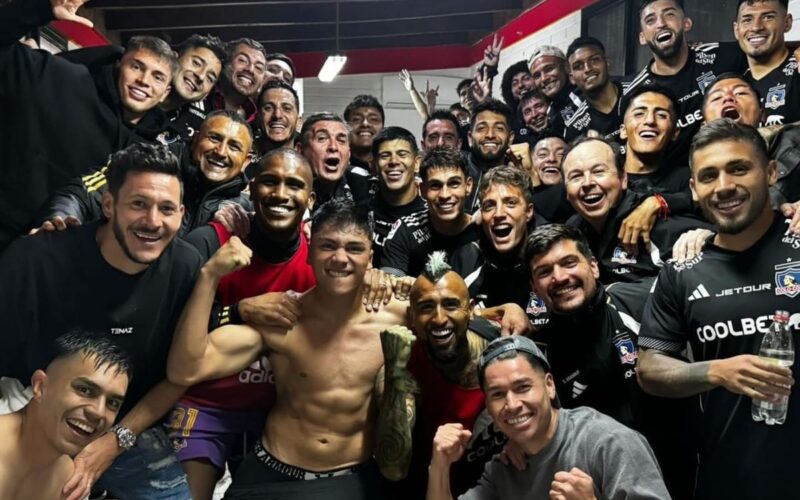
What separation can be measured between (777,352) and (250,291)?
252cm

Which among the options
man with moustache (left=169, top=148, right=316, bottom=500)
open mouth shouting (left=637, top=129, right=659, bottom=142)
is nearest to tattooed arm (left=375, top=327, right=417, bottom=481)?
man with moustache (left=169, top=148, right=316, bottom=500)

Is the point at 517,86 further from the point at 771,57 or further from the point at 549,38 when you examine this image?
the point at 549,38

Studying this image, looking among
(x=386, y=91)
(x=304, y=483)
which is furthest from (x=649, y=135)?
(x=386, y=91)

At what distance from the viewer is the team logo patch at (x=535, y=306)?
152 inches

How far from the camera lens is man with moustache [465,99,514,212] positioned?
5.61 metres

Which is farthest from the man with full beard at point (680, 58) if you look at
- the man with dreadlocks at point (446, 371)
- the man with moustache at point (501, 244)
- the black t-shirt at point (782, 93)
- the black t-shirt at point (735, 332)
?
the man with dreadlocks at point (446, 371)

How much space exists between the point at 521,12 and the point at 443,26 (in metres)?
2.19

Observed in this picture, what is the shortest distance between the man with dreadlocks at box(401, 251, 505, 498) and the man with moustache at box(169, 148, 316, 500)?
0.78 m

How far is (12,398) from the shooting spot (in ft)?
10.2

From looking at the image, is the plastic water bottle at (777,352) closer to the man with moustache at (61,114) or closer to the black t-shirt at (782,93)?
the black t-shirt at (782,93)

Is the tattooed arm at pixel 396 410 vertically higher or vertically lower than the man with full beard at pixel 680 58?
lower

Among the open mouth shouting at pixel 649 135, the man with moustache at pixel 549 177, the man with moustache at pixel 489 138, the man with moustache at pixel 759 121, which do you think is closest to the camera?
the man with moustache at pixel 759 121

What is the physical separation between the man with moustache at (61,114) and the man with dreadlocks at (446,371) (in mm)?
2165

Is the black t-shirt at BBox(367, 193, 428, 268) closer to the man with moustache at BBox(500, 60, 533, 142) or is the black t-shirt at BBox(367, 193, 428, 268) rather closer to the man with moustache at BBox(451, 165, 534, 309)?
the man with moustache at BBox(451, 165, 534, 309)
